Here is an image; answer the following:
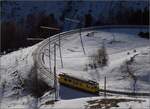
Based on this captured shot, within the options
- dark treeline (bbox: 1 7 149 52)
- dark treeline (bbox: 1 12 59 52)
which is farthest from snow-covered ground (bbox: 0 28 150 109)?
dark treeline (bbox: 1 7 149 52)

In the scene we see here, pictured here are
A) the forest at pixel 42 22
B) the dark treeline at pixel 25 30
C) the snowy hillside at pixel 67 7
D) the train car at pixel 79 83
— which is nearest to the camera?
the train car at pixel 79 83

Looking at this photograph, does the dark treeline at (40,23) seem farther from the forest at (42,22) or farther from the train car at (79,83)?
the train car at (79,83)

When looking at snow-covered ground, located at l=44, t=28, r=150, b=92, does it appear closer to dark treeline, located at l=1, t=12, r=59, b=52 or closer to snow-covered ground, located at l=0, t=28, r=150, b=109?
snow-covered ground, located at l=0, t=28, r=150, b=109

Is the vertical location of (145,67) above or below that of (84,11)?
below

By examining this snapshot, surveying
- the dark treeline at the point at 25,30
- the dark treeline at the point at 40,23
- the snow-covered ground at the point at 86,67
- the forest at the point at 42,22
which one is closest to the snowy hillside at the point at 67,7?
the forest at the point at 42,22

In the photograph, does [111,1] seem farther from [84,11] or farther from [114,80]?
[114,80]

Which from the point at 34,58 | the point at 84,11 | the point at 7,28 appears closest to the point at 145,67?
the point at 34,58

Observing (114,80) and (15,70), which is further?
(15,70)
